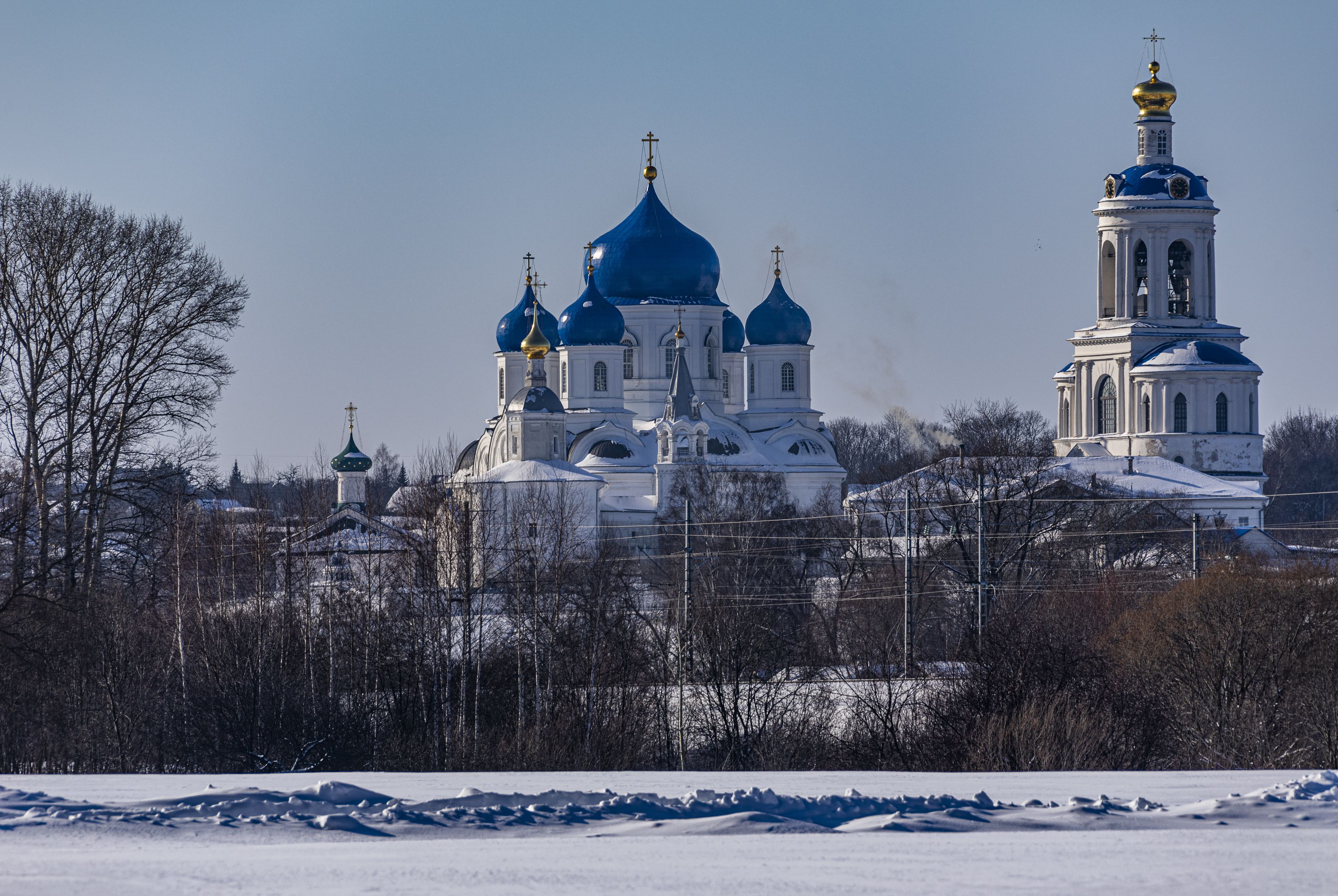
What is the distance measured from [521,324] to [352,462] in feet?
21.3

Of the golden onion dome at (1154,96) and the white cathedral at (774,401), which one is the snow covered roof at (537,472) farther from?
the golden onion dome at (1154,96)

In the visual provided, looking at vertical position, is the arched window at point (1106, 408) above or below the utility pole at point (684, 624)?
above

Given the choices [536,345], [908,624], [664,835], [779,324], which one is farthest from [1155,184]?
[664,835]

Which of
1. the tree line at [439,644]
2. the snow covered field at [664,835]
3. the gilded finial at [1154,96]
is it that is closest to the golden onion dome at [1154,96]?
the gilded finial at [1154,96]

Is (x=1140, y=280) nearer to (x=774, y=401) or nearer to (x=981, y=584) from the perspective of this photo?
(x=774, y=401)

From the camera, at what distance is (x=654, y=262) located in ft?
159

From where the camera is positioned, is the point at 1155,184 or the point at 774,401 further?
the point at 774,401

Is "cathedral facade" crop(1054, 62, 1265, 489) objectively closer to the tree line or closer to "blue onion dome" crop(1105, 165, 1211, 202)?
"blue onion dome" crop(1105, 165, 1211, 202)

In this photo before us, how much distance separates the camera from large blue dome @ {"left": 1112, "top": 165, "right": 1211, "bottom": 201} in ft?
150

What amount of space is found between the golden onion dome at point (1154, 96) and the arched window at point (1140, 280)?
343cm

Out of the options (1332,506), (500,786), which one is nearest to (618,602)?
(500,786)

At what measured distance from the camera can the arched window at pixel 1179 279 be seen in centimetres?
4619

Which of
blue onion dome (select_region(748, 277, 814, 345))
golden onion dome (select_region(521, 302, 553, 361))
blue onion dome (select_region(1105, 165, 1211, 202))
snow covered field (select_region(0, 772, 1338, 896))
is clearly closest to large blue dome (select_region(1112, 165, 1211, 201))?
blue onion dome (select_region(1105, 165, 1211, 202))

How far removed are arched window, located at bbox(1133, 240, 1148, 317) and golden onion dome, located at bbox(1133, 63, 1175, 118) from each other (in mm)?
3434
